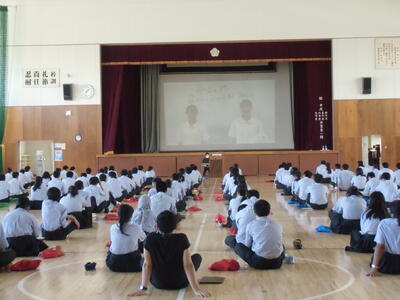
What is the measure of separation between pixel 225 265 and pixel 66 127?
15.5 metres

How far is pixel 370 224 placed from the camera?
22.3 feet

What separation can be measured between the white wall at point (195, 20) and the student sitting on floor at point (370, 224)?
1391 centimetres

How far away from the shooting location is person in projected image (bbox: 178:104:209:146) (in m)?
22.1

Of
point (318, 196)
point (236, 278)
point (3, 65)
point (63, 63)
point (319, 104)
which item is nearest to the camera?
point (236, 278)

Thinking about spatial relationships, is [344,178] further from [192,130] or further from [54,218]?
[54,218]

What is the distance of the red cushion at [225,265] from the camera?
6418mm

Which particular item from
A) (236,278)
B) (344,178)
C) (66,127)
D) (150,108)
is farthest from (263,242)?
(150,108)

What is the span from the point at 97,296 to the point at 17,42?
17.1 meters

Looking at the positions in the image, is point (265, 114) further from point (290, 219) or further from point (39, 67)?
point (290, 219)

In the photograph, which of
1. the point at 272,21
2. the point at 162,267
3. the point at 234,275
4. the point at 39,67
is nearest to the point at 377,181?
the point at 234,275

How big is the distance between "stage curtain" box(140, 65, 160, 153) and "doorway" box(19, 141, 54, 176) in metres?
3.80

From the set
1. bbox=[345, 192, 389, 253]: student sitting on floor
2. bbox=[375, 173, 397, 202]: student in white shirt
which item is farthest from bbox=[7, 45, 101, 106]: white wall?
bbox=[345, 192, 389, 253]: student sitting on floor

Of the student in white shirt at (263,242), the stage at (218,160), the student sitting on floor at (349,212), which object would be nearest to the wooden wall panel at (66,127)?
the stage at (218,160)

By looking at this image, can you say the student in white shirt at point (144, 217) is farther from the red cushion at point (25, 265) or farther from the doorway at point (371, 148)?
the doorway at point (371, 148)
